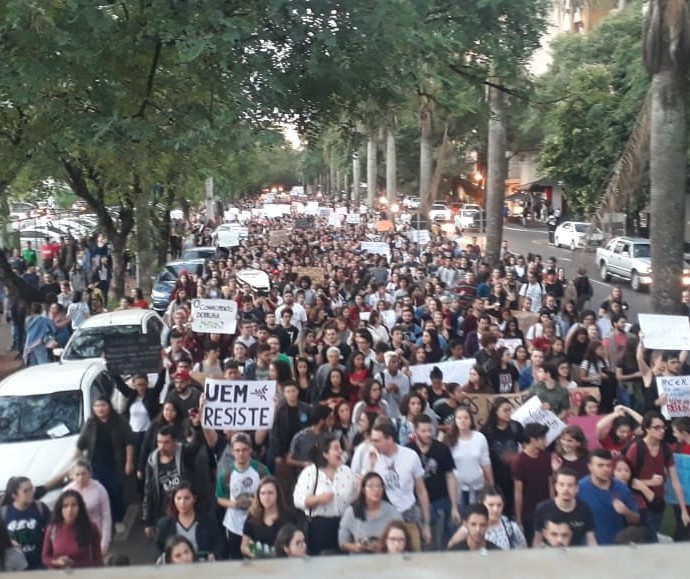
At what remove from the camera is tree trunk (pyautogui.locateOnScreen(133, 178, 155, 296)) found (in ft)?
67.6

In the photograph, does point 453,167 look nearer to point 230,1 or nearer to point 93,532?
point 230,1

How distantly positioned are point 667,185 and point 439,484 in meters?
7.40

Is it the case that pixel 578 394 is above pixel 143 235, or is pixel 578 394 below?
below

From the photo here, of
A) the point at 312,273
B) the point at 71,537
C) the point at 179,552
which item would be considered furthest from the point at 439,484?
the point at 312,273

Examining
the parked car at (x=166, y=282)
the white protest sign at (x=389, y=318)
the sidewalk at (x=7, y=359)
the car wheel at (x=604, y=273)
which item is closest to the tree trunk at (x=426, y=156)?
the car wheel at (x=604, y=273)

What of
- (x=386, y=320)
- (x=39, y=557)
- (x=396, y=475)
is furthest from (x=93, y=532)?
(x=386, y=320)

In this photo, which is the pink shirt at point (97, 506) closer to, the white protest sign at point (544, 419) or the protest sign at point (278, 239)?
the white protest sign at point (544, 419)

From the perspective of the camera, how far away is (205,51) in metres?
10.8

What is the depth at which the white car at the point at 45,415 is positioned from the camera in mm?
8492

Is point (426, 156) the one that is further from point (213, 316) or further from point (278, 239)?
point (213, 316)

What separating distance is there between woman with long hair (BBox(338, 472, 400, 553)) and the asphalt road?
807 centimetres

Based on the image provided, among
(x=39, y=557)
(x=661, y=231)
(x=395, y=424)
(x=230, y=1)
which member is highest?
(x=230, y=1)

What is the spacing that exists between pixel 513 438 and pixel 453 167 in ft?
215

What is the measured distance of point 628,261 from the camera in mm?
30500
